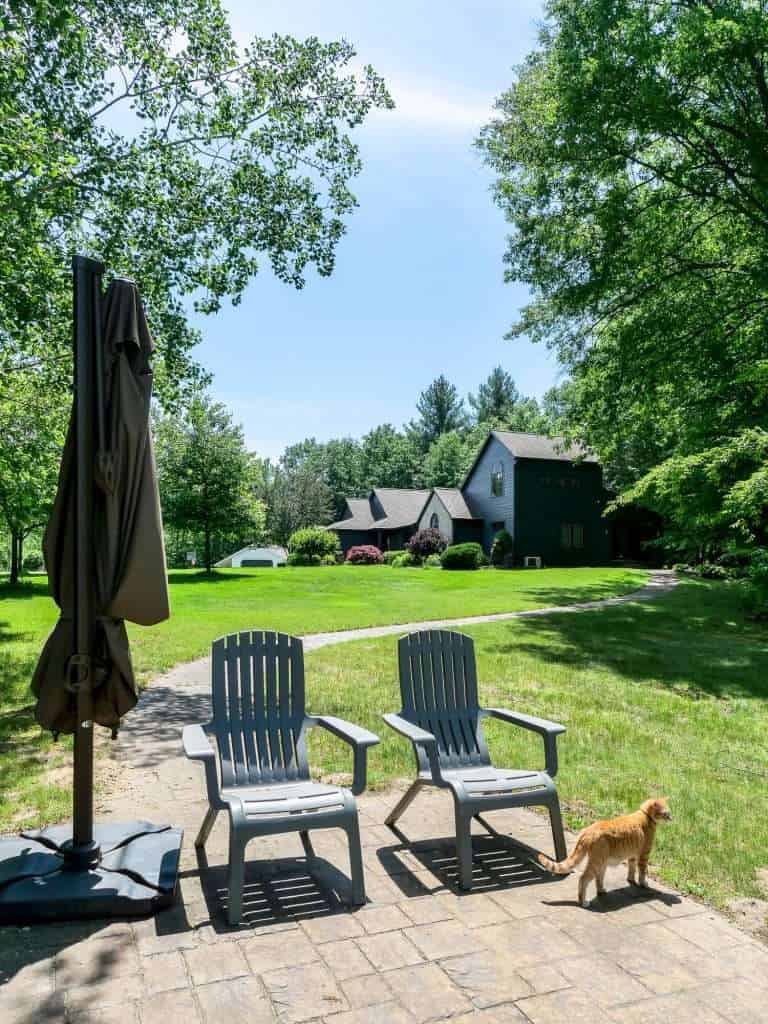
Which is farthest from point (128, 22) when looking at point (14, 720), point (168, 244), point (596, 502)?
point (596, 502)

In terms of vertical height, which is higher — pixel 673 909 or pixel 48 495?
pixel 48 495

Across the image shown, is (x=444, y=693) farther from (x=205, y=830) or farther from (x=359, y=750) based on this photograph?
(x=205, y=830)

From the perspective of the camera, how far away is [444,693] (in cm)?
468

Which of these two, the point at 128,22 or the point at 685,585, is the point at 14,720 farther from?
the point at 685,585

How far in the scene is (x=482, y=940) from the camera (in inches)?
122

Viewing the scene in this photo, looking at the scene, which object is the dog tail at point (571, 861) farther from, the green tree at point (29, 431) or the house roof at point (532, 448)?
the house roof at point (532, 448)

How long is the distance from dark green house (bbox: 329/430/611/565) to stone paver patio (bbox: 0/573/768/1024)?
30501 millimetres

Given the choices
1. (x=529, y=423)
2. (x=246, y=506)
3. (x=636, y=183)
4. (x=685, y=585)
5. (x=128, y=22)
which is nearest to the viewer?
(x=128, y=22)

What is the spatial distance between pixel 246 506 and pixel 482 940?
96.7ft

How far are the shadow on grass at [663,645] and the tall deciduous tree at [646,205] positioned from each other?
398cm

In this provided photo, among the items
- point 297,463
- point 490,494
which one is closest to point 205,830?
point 490,494

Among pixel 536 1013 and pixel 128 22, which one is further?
pixel 128 22

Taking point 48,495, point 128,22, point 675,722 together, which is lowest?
point 675,722

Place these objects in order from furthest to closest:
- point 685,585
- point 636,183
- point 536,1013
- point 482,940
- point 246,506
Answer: point 246,506
point 685,585
point 636,183
point 482,940
point 536,1013
